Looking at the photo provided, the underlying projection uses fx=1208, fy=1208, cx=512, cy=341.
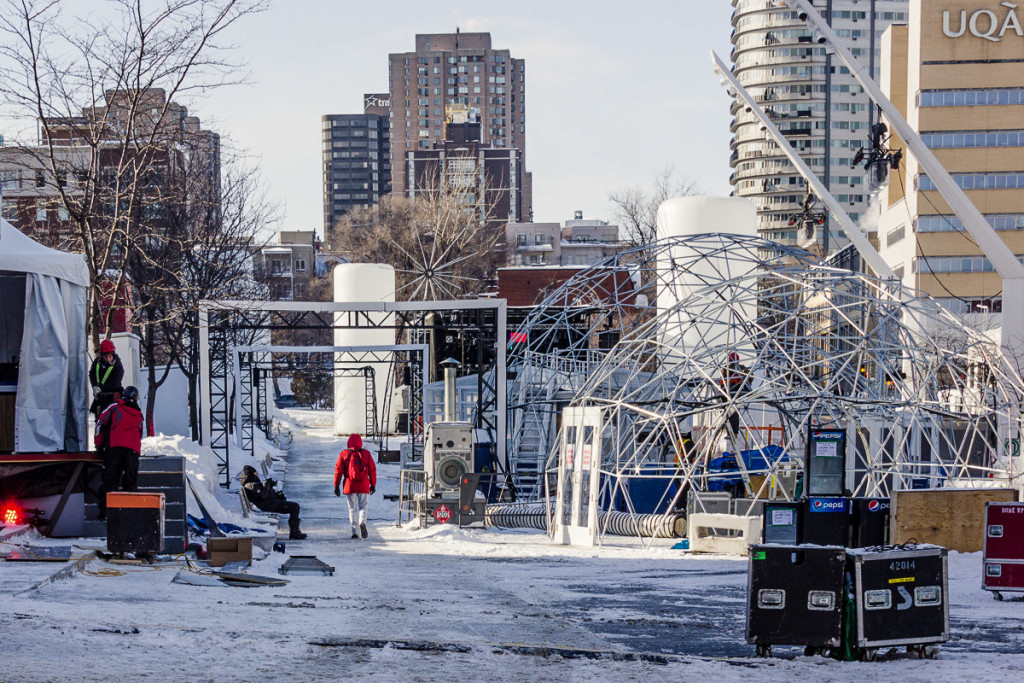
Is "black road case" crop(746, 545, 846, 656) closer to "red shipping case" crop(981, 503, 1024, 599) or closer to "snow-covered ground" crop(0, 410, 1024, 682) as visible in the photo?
"snow-covered ground" crop(0, 410, 1024, 682)

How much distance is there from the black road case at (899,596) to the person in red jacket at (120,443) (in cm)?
994

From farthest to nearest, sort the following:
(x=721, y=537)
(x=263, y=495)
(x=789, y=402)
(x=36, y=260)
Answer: (x=789, y=402) < (x=263, y=495) < (x=721, y=537) < (x=36, y=260)

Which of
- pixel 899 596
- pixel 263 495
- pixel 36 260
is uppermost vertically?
pixel 36 260

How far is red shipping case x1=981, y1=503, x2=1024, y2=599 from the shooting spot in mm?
13672

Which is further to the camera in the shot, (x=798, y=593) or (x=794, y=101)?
(x=794, y=101)

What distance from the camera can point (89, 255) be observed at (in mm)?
20688

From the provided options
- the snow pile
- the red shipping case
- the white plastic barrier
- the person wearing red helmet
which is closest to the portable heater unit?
the snow pile

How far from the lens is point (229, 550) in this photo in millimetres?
14852

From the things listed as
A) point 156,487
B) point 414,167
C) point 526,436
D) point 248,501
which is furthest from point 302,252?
point 156,487

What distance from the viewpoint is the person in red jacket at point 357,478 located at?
Result: 68.7 ft

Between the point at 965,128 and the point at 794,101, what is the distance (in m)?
57.6

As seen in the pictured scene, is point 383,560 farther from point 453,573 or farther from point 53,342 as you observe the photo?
point 53,342

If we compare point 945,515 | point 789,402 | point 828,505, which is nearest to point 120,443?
point 828,505

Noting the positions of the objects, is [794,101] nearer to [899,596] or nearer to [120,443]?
[120,443]
